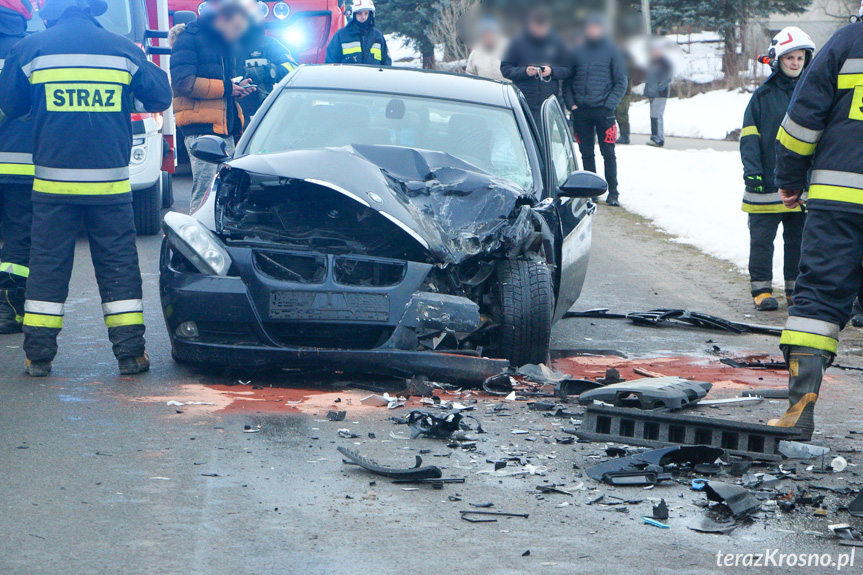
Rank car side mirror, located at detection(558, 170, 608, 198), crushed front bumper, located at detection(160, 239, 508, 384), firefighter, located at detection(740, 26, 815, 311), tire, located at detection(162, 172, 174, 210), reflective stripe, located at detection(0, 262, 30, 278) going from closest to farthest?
crushed front bumper, located at detection(160, 239, 508, 384) < car side mirror, located at detection(558, 170, 608, 198) < reflective stripe, located at detection(0, 262, 30, 278) < firefighter, located at detection(740, 26, 815, 311) < tire, located at detection(162, 172, 174, 210)

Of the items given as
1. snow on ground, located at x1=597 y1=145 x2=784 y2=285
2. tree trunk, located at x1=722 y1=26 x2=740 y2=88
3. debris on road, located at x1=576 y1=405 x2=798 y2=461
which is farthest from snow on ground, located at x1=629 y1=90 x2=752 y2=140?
debris on road, located at x1=576 y1=405 x2=798 y2=461

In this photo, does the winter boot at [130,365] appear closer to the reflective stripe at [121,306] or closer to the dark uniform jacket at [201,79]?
the reflective stripe at [121,306]

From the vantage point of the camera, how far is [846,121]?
4.36 metres

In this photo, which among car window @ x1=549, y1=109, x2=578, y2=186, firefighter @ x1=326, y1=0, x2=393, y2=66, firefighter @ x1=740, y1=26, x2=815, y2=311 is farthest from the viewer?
firefighter @ x1=326, y1=0, x2=393, y2=66

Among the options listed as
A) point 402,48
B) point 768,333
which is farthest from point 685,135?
point 768,333

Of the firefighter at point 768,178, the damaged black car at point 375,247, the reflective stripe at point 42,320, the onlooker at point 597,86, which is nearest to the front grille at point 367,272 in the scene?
the damaged black car at point 375,247

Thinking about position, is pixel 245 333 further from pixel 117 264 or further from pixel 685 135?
pixel 685 135

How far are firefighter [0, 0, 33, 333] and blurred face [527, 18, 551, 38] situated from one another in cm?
732

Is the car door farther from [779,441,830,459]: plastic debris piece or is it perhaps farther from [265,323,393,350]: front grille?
[779,441,830,459]: plastic debris piece

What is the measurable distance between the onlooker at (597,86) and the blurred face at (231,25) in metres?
5.24

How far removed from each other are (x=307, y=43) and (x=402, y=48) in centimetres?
2165

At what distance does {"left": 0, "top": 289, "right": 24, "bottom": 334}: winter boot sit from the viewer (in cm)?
659

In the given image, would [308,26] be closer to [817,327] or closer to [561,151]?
[561,151]

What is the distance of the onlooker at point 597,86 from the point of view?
13336mm
